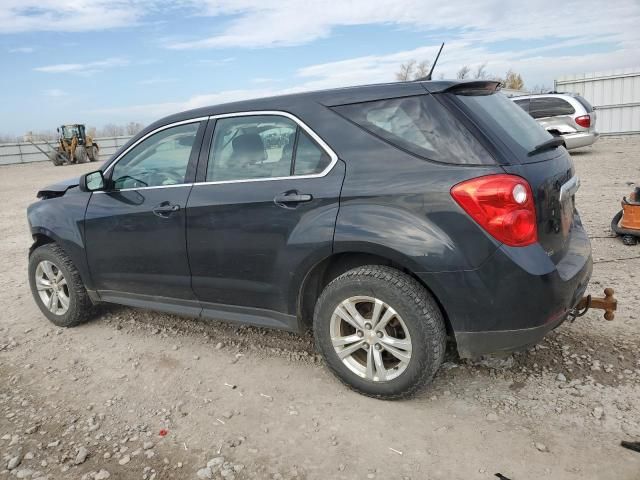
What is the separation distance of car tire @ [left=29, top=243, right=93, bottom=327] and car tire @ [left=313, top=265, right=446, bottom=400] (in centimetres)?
233

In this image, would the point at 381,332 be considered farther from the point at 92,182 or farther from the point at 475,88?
the point at 92,182

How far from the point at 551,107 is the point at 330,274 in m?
12.3

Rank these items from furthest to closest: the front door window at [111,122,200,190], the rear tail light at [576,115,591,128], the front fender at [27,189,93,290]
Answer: the rear tail light at [576,115,591,128]
the front fender at [27,189,93,290]
the front door window at [111,122,200,190]

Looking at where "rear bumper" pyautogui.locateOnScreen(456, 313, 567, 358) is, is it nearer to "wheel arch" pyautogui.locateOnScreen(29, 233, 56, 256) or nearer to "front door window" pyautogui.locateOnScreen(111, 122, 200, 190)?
"front door window" pyautogui.locateOnScreen(111, 122, 200, 190)

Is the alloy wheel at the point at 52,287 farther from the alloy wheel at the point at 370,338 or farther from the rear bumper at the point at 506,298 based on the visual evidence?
the rear bumper at the point at 506,298

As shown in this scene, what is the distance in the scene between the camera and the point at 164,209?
362 centimetres

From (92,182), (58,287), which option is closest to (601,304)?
(92,182)

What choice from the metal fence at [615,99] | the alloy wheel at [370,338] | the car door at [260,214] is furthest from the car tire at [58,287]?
the metal fence at [615,99]

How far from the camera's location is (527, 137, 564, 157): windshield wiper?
2.87 m

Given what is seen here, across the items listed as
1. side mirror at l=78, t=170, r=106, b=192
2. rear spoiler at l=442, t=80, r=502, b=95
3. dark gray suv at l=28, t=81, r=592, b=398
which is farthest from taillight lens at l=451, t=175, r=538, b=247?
side mirror at l=78, t=170, r=106, b=192

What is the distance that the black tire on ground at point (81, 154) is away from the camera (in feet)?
95.3

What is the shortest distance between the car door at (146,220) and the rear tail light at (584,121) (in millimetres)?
12384

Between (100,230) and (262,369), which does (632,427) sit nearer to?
(262,369)

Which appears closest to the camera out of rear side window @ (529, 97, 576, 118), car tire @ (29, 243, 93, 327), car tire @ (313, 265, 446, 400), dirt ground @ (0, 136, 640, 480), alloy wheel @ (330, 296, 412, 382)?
dirt ground @ (0, 136, 640, 480)
